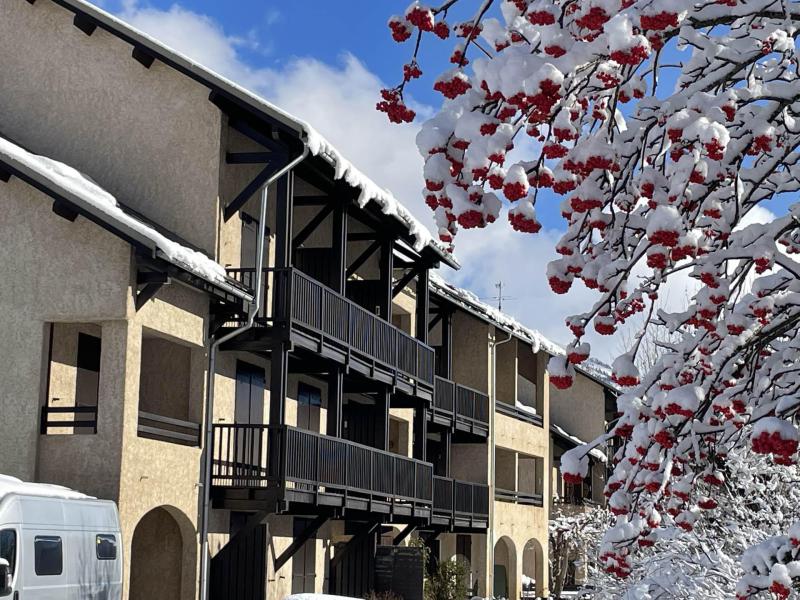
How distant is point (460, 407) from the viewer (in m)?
35.5

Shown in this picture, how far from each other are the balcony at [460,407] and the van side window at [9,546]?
19151 mm

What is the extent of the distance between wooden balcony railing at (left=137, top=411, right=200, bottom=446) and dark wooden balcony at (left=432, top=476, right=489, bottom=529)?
10.7 metres

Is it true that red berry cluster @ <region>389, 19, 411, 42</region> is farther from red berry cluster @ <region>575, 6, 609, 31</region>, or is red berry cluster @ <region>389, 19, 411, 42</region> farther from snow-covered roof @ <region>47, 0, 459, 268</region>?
snow-covered roof @ <region>47, 0, 459, 268</region>

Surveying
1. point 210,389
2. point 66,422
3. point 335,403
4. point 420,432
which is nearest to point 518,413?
point 420,432

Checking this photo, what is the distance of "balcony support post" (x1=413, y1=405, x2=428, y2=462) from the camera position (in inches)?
1231

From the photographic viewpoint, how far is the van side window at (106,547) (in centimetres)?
1603

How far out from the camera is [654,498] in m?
9.50

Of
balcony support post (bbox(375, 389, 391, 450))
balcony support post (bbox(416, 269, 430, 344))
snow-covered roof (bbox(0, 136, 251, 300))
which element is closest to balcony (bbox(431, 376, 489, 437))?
balcony support post (bbox(416, 269, 430, 344))

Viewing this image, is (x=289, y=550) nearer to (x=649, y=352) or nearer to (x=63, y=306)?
(x=63, y=306)

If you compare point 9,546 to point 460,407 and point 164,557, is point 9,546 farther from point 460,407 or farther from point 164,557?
point 460,407

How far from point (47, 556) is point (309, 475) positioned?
7469 millimetres

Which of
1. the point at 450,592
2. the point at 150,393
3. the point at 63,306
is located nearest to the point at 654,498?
the point at 63,306

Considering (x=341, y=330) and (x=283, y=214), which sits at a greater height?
(x=283, y=214)

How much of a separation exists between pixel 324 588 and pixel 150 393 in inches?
302
